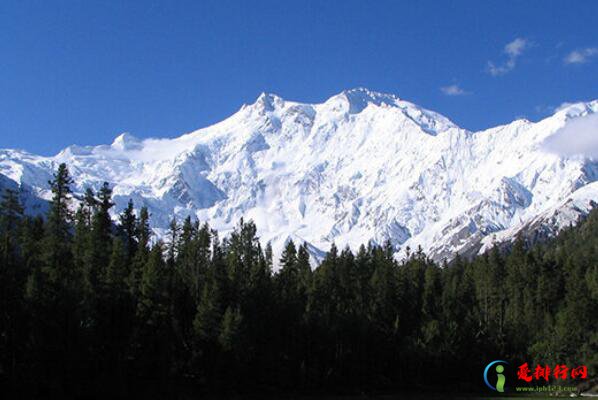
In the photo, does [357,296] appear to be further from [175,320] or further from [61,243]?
[61,243]

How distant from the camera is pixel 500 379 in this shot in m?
128

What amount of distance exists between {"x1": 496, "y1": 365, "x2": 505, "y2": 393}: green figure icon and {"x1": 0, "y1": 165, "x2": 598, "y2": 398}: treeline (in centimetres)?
303

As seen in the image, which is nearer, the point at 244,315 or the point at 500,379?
the point at 244,315

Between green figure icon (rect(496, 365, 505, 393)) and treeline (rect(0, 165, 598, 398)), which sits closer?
treeline (rect(0, 165, 598, 398))

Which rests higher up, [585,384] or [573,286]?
[573,286]

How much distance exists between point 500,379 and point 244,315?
44792 mm

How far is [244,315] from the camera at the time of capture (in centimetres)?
11388

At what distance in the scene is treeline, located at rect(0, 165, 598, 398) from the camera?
9150cm

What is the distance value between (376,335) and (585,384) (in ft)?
109

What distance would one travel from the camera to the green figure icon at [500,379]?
12397 centimetres

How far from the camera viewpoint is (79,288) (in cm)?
9406

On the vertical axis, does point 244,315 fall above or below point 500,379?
above

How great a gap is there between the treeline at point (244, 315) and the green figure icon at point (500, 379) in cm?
303

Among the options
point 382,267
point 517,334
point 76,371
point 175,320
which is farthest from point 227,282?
point 517,334
